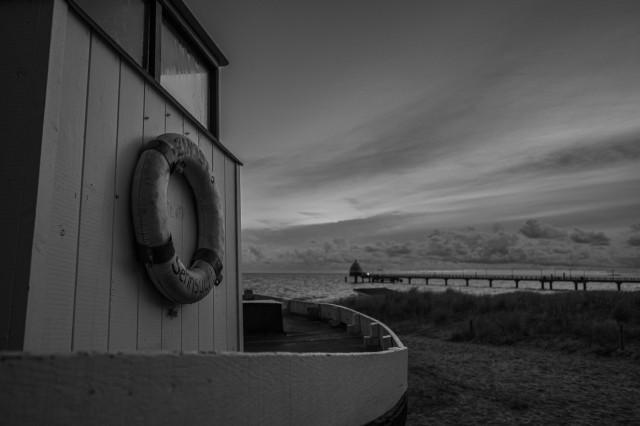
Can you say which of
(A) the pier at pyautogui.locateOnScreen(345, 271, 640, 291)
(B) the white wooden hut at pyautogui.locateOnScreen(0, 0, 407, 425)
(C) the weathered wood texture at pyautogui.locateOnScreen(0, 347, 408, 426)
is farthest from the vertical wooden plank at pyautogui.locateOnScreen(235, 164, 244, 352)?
(A) the pier at pyautogui.locateOnScreen(345, 271, 640, 291)

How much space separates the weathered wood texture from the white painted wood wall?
0.58m

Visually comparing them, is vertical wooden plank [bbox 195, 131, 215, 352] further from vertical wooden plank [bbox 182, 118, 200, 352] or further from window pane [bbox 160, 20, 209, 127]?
window pane [bbox 160, 20, 209, 127]

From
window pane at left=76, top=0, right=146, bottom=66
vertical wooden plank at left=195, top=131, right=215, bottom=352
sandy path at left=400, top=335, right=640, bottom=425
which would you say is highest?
window pane at left=76, top=0, right=146, bottom=66

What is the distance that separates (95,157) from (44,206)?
1.91 feet

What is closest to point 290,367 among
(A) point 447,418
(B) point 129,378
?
(B) point 129,378

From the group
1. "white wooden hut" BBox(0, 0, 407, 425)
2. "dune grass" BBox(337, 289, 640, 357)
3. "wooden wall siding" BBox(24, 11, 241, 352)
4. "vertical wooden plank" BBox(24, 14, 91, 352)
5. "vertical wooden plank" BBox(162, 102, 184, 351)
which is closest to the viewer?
"white wooden hut" BBox(0, 0, 407, 425)

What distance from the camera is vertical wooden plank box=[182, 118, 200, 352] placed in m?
3.58

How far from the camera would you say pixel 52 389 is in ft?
3.29

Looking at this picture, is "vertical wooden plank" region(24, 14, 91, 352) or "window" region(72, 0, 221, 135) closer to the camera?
"vertical wooden plank" region(24, 14, 91, 352)

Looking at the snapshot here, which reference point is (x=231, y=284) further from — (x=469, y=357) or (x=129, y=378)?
(x=469, y=357)

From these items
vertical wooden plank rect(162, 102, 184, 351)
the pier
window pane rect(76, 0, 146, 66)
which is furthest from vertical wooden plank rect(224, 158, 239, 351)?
the pier

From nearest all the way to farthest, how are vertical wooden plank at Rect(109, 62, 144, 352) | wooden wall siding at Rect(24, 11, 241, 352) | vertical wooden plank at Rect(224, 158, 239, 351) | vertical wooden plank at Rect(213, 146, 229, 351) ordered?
1. wooden wall siding at Rect(24, 11, 241, 352)
2. vertical wooden plank at Rect(109, 62, 144, 352)
3. vertical wooden plank at Rect(213, 146, 229, 351)
4. vertical wooden plank at Rect(224, 158, 239, 351)

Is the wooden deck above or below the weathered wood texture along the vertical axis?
below

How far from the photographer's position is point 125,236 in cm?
279
